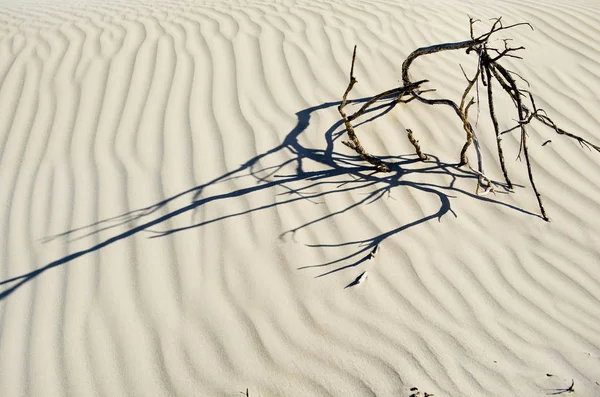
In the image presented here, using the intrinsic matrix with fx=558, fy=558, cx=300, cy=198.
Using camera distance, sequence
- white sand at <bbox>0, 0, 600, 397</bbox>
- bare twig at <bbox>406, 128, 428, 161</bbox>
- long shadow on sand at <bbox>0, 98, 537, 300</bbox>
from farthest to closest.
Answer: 1. bare twig at <bbox>406, 128, 428, 161</bbox>
2. long shadow on sand at <bbox>0, 98, 537, 300</bbox>
3. white sand at <bbox>0, 0, 600, 397</bbox>

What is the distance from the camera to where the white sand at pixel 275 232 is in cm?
232

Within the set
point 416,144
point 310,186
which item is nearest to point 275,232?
point 310,186

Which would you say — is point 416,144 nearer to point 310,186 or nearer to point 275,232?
point 310,186

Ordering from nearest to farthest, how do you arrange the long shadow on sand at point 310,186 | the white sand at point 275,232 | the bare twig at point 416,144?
the white sand at point 275,232
the long shadow on sand at point 310,186
the bare twig at point 416,144

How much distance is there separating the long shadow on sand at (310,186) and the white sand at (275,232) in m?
0.01

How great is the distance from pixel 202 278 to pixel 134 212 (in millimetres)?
652

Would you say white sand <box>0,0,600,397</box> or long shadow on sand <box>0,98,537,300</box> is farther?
long shadow on sand <box>0,98,537,300</box>

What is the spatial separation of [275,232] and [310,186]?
1.35ft

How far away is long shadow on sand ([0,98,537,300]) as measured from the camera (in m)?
2.81

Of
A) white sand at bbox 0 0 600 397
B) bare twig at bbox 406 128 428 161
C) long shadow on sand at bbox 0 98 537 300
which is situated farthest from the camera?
bare twig at bbox 406 128 428 161

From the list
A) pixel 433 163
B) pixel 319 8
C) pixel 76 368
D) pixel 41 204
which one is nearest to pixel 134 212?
pixel 41 204

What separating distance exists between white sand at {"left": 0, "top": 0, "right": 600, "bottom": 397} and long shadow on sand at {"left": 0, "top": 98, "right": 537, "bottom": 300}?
0.04 ft

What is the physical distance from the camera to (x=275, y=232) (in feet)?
9.41

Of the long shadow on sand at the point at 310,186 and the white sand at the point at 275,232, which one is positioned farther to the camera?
the long shadow on sand at the point at 310,186
